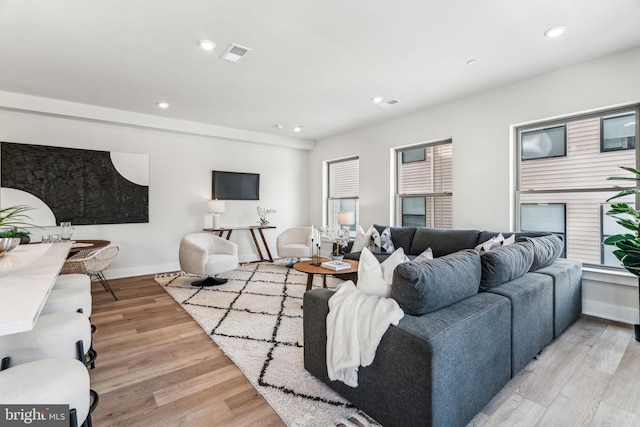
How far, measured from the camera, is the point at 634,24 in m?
2.56

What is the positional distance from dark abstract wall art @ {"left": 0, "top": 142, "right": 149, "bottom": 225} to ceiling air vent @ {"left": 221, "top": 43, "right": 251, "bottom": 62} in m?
2.91

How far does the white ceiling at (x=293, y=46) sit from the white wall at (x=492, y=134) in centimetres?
19

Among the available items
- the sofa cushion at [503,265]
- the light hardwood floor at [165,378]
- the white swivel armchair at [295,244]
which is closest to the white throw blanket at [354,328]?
the light hardwood floor at [165,378]

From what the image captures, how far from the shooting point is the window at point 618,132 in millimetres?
3113

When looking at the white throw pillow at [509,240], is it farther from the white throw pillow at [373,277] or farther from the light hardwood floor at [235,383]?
the white throw pillow at [373,277]

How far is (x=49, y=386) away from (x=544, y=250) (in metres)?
3.33

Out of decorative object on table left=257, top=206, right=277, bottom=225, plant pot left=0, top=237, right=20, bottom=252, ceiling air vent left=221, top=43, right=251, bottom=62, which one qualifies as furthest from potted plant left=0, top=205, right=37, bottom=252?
decorative object on table left=257, top=206, right=277, bottom=225

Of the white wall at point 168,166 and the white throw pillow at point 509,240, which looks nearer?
the white throw pillow at point 509,240

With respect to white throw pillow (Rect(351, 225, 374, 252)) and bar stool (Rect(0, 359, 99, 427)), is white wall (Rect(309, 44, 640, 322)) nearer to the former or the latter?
white throw pillow (Rect(351, 225, 374, 252))

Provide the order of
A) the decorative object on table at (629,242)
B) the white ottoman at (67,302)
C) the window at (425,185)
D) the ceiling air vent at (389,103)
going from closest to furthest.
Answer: the white ottoman at (67,302) → the decorative object on table at (629,242) → the ceiling air vent at (389,103) → the window at (425,185)

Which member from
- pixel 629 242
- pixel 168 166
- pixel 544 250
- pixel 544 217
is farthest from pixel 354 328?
pixel 168 166

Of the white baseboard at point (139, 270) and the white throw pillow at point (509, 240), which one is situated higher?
the white throw pillow at point (509, 240)

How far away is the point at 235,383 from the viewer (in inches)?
80.0

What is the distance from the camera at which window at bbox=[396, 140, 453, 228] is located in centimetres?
462
